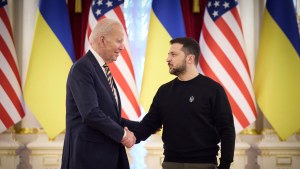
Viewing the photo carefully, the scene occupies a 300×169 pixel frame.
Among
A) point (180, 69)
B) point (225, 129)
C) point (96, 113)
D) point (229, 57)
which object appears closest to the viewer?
point (96, 113)

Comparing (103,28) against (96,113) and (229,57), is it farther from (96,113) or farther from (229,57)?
(229,57)

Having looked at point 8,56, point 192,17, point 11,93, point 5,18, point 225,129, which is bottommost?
point 225,129

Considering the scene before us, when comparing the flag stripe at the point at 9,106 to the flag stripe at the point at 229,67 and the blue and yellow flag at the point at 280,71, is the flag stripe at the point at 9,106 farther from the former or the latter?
the blue and yellow flag at the point at 280,71

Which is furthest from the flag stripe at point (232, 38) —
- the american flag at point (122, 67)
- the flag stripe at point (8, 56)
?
the flag stripe at point (8, 56)

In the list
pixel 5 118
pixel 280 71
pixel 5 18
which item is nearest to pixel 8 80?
pixel 5 118

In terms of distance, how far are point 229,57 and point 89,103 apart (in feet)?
8.46

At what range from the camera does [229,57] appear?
4820mm

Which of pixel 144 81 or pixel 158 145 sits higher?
pixel 144 81

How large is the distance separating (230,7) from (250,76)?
0.86 metres

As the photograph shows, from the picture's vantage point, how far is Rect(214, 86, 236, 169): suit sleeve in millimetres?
2838

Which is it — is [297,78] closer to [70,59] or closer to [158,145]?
[158,145]

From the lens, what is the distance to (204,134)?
290cm

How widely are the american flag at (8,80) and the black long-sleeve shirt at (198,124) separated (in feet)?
8.04

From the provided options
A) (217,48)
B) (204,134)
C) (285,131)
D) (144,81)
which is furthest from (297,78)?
(204,134)
